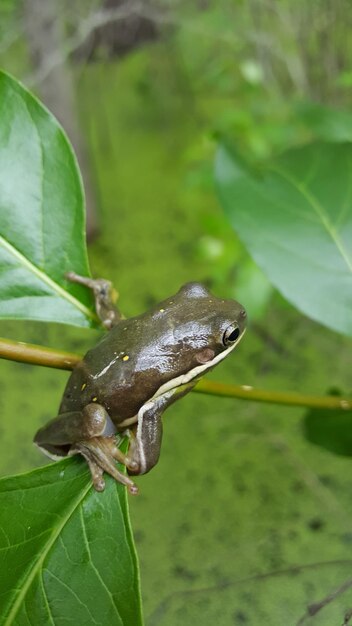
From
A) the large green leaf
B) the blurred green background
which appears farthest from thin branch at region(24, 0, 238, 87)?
the large green leaf

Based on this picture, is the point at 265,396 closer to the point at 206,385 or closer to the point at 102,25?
the point at 206,385

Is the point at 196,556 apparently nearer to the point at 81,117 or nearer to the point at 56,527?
A: the point at 56,527

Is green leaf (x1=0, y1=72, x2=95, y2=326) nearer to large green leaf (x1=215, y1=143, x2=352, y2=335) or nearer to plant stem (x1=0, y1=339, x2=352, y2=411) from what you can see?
plant stem (x1=0, y1=339, x2=352, y2=411)

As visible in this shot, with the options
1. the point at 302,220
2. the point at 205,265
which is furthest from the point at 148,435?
the point at 205,265

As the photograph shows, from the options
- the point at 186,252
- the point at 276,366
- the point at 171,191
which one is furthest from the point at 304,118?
the point at 171,191

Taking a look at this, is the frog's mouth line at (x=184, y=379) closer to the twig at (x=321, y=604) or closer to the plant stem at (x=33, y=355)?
the plant stem at (x=33, y=355)

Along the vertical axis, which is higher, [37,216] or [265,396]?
[37,216]

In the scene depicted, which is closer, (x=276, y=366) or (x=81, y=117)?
(x=276, y=366)
